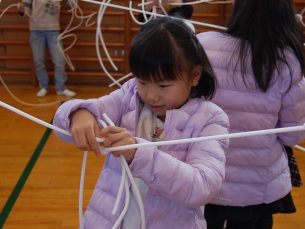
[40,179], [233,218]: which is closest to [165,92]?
[233,218]

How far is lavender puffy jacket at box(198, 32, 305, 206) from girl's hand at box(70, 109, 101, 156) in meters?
0.47

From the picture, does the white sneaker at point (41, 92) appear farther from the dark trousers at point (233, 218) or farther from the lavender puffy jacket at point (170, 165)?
the lavender puffy jacket at point (170, 165)

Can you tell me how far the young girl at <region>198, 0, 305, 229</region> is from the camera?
1022mm

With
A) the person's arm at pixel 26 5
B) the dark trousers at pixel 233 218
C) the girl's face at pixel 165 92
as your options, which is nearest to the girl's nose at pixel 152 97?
the girl's face at pixel 165 92

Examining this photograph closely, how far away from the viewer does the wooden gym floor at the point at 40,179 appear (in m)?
1.88

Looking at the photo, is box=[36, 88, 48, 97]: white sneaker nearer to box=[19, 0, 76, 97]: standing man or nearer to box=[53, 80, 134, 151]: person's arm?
box=[19, 0, 76, 97]: standing man

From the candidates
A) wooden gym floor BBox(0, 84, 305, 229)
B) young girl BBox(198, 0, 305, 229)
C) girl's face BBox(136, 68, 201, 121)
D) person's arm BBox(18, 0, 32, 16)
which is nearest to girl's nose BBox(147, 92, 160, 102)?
girl's face BBox(136, 68, 201, 121)

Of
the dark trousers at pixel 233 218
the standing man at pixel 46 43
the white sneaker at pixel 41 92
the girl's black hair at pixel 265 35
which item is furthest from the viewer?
the white sneaker at pixel 41 92

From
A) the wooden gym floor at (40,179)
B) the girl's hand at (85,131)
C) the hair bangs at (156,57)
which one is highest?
the hair bangs at (156,57)

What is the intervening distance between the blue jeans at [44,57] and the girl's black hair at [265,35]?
2.75 metres

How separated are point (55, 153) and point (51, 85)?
151 centimetres

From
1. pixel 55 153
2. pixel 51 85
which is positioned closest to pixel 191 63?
pixel 55 153

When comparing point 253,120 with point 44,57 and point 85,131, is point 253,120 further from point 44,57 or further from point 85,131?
point 44,57

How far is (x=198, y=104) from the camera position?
767mm
